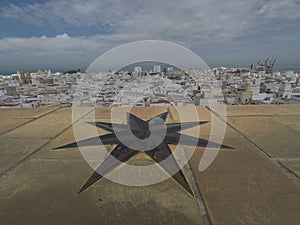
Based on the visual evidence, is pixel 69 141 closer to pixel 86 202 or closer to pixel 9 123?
pixel 86 202

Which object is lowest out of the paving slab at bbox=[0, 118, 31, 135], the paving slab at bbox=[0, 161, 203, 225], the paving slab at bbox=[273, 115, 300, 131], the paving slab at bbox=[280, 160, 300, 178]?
the paving slab at bbox=[0, 161, 203, 225]

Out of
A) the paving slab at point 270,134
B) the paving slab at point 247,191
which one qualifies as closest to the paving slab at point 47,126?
the paving slab at point 247,191

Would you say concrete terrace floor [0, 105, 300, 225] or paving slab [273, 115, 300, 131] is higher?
paving slab [273, 115, 300, 131]

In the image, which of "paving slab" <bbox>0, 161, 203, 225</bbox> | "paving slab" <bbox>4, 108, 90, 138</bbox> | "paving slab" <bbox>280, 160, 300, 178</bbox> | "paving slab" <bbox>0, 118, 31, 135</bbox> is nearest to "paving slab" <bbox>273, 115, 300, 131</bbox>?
"paving slab" <bbox>280, 160, 300, 178</bbox>

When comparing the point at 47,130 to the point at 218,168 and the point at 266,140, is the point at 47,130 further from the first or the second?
the point at 266,140

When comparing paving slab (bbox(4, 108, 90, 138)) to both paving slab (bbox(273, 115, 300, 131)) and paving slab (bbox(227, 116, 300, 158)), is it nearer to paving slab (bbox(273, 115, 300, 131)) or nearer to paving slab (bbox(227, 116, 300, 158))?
paving slab (bbox(227, 116, 300, 158))

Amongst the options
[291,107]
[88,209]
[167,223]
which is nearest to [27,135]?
[88,209]

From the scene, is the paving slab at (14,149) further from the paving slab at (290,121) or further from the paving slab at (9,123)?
the paving slab at (290,121)
